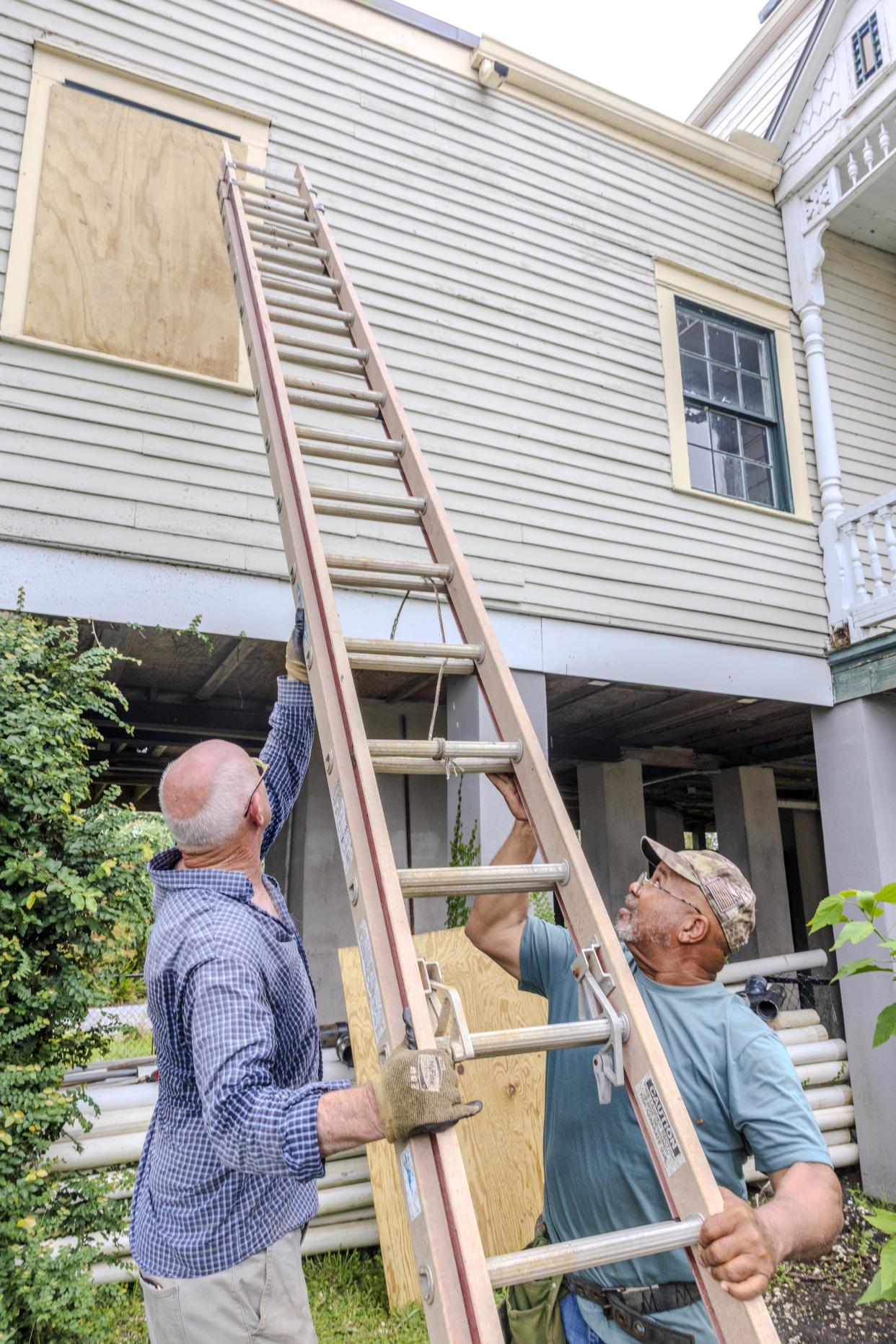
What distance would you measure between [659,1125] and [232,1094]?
0.73m

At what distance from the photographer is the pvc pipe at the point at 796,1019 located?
6117 millimetres

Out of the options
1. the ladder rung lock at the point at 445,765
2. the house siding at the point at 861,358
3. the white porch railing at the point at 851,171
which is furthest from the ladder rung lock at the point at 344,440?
the white porch railing at the point at 851,171

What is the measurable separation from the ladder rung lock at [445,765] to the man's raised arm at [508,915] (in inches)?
3.6

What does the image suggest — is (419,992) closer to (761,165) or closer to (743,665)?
(743,665)

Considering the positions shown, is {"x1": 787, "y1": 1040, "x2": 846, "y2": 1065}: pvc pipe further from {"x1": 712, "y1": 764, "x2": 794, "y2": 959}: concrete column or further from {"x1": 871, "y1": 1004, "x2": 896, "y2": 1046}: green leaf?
{"x1": 871, "y1": 1004, "x2": 896, "y2": 1046}: green leaf

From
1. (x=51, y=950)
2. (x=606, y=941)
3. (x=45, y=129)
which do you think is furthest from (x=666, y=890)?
(x=45, y=129)

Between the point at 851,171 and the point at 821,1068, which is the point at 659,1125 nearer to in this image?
the point at 821,1068

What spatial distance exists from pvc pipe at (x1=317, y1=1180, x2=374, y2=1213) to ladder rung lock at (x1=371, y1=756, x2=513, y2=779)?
9.12 ft

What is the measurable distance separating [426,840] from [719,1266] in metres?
4.47

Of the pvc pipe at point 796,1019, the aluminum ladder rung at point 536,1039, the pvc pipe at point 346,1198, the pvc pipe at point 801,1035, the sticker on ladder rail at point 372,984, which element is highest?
the sticker on ladder rail at point 372,984

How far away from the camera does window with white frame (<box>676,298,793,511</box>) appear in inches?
263

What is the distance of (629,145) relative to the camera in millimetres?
6750

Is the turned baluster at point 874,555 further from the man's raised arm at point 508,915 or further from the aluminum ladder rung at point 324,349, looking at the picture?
the man's raised arm at point 508,915

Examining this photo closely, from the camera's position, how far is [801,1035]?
6.02m
